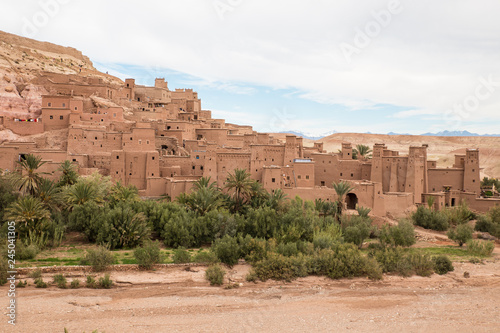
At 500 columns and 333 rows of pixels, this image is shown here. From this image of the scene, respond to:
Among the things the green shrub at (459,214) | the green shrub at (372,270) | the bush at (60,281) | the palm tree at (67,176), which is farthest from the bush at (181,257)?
the green shrub at (459,214)

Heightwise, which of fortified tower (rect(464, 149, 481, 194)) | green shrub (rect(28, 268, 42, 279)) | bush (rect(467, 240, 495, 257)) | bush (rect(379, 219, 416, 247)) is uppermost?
fortified tower (rect(464, 149, 481, 194))

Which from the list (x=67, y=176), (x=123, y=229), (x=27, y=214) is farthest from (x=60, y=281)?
(x=67, y=176)

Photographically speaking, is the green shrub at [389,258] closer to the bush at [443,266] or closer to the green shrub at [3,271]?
the bush at [443,266]

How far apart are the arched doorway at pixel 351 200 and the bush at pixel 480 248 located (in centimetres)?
785

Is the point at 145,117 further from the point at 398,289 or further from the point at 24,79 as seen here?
the point at 398,289

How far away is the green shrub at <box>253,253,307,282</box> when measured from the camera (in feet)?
59.3

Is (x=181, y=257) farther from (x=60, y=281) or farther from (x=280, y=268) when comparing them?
(x=60, y=281)

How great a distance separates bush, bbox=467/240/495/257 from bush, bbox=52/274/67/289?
69.9ft

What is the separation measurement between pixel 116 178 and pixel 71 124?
237 inches

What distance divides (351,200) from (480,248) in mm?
8976

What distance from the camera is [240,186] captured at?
80.6 feet

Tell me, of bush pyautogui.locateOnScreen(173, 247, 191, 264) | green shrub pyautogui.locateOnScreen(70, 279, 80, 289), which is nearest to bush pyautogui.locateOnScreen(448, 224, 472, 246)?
bush pyautogui.locateOnScreen(173, 247, 191, 264)

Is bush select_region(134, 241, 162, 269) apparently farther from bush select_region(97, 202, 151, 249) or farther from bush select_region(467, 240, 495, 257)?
bush select_region(467, 240, 495, 257)

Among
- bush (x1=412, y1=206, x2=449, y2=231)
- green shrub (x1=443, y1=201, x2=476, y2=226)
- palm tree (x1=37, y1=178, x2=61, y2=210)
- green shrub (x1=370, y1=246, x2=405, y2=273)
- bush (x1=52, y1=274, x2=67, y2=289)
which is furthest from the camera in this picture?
green shrub (x1=443, y1=201, x2=476, y2=226)
